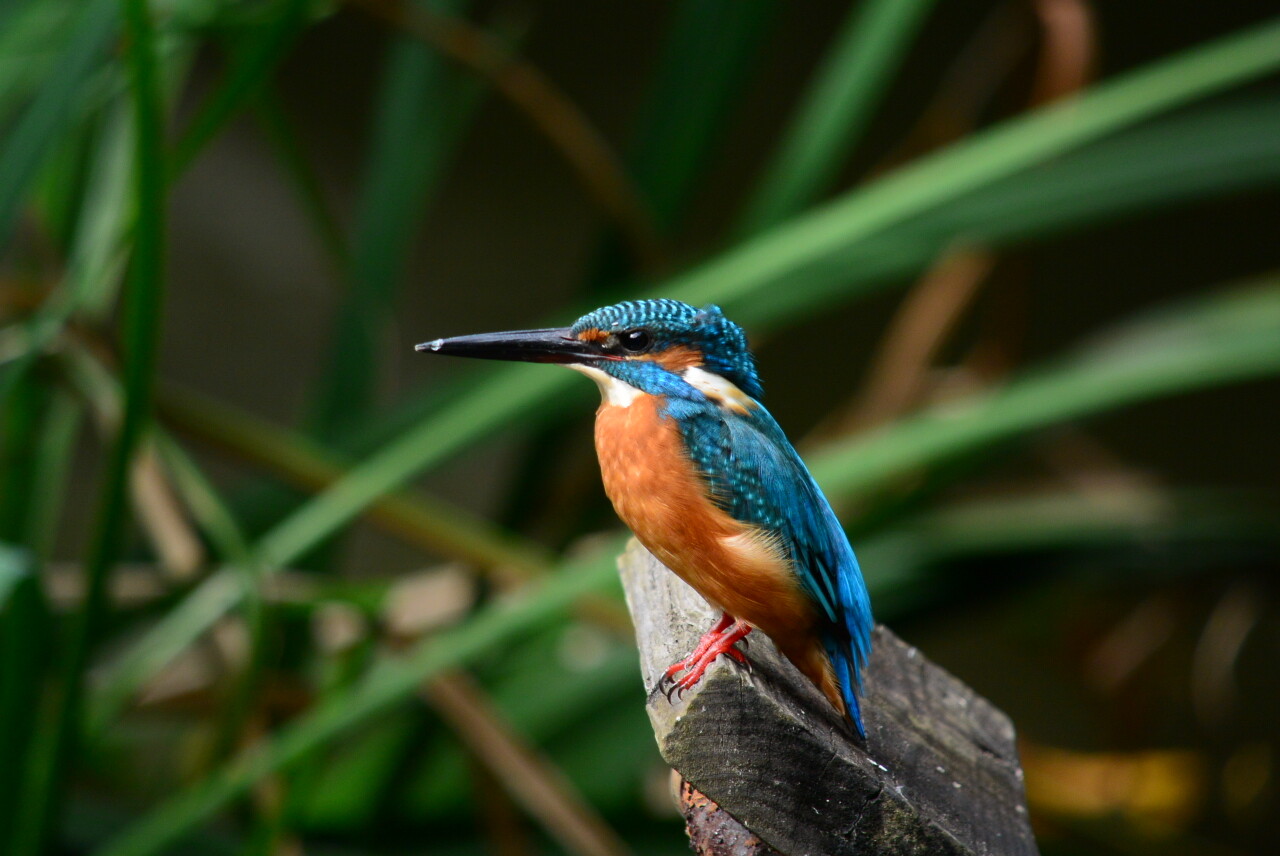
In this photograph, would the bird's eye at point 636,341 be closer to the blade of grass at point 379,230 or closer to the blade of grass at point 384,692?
the blade of grass at point 384,692

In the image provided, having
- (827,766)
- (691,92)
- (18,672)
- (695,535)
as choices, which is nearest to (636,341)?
(695,535)

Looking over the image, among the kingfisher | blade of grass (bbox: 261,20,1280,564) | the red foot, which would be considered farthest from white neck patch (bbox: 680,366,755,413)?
blade of grass (bbox: 261,20,1280,564)

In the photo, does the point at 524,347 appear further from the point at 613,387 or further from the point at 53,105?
the point at 53,105

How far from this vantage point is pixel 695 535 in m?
0.58

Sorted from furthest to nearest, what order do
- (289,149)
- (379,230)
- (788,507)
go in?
(379,230), (289,149), (788,507)

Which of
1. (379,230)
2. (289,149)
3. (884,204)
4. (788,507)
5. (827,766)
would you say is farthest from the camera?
(379,230)

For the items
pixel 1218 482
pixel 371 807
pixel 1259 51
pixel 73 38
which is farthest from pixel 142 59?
pixel 1218 482

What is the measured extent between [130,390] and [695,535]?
0.49 metres

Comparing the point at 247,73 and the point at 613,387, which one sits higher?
the point at 247,73

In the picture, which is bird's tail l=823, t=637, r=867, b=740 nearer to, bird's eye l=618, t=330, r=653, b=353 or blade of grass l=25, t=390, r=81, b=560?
bird's eye l=618, t=330, r=653, b=353

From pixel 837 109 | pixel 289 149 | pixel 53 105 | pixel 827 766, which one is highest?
pixel 289 149

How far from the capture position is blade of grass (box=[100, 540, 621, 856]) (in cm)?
95

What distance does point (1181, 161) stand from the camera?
107 cm

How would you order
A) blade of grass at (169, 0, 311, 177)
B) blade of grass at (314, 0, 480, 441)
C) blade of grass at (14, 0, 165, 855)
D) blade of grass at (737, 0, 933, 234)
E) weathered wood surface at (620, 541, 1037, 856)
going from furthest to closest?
1. blade of grass at (314, 0, 480, 441)
2. blade of grass at (737, 0, 933, 234)
3. blade of grass at (169, 0, 311, 177)
4. blade of grass at (14, 0, 165, 855)
5. weathered wood surface at (620, 541, 1037, 856)
